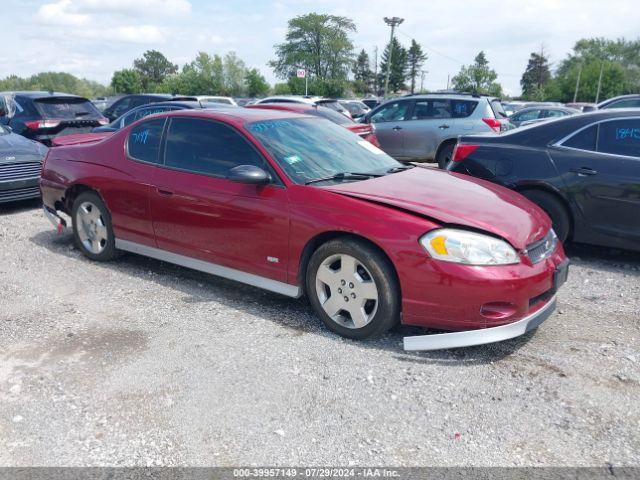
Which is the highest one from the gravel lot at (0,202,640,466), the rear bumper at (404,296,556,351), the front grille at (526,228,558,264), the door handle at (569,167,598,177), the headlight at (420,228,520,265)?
the door handle at (569,167,598,177)

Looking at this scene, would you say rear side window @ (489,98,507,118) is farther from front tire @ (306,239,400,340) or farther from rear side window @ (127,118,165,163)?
front tire @ (306,239,400,340)

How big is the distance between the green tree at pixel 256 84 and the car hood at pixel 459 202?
61731 mm

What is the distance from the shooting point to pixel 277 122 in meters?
4.66

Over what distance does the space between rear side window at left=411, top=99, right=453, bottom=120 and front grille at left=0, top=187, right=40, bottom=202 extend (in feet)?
23.0

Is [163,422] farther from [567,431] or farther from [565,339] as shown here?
[565,339]

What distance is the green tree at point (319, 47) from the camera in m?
79.2

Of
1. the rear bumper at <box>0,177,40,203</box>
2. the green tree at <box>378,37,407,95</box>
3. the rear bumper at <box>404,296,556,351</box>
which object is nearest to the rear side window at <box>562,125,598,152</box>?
the rear bumper at <box>404,296,556,351</box>

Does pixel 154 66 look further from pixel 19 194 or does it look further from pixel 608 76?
pixel 19 194

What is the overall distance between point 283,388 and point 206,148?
2.25 metres

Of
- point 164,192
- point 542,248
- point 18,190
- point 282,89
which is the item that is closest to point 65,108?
point 18,190

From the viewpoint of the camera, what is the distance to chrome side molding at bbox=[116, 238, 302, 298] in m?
4.11

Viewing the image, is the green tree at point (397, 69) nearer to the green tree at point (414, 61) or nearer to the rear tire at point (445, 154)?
the green tree at point (414, 61)

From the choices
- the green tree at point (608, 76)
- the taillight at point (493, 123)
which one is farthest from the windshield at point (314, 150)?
the green tree at point (608, 76)

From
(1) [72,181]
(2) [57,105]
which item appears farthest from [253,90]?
(1) [72,181]
